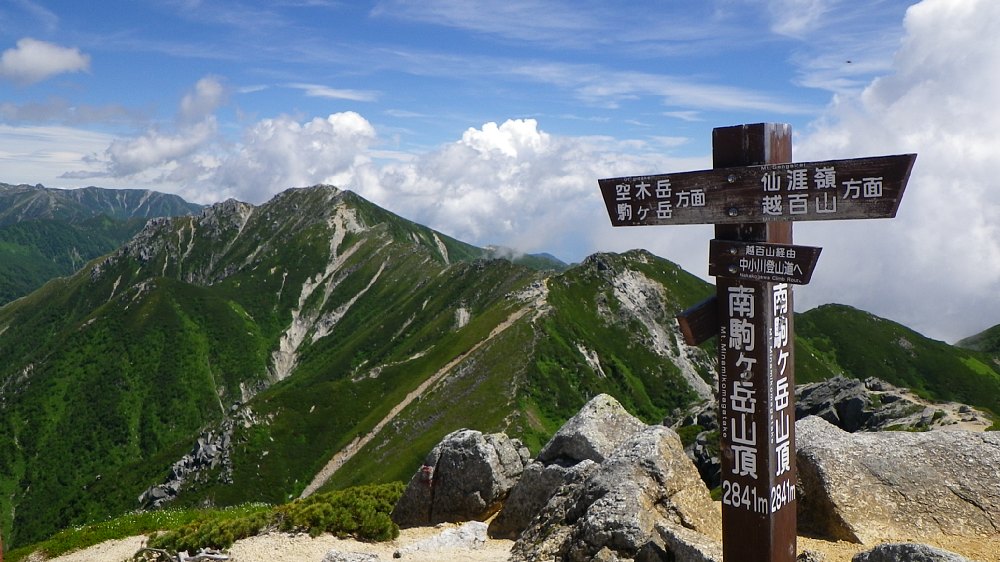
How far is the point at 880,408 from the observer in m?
62.4

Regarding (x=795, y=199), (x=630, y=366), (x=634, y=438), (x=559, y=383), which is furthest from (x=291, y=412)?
(x=795, y=199)

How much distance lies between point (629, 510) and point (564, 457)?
28.9 ft

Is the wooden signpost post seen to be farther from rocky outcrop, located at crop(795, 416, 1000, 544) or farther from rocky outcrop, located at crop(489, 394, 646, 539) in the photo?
rocky outcrop, located at crop(489, 394, 646, 539)

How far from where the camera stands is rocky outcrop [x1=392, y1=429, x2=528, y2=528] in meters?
26.5

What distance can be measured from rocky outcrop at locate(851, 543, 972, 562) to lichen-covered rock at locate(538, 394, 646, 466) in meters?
11.8

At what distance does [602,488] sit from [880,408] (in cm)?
5792

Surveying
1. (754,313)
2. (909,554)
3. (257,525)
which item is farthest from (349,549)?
(909,554)

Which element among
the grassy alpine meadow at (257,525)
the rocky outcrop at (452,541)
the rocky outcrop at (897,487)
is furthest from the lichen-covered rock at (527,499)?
the rocky outcrop at (897,487)

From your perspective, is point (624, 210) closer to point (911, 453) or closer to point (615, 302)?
point (911, 453)

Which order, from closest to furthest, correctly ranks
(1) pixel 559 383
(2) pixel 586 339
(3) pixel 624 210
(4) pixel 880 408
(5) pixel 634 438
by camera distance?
(3) pixel 624 210
(5) pixel 634 438
(4) pixel 880 408
(1) pixel 559 383
(2) pixel 586 339

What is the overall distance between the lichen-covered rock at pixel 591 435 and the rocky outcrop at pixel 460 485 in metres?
2.56

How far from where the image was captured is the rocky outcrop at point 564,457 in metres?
23.0

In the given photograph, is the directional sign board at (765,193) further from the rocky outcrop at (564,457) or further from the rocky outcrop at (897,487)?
→ the rocky outcrop at (564,457)

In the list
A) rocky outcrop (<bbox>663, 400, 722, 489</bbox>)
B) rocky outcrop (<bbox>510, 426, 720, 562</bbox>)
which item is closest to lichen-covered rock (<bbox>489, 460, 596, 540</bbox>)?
rocky outcrop (<bbox>510, 426, 720, 562</bbox>)
